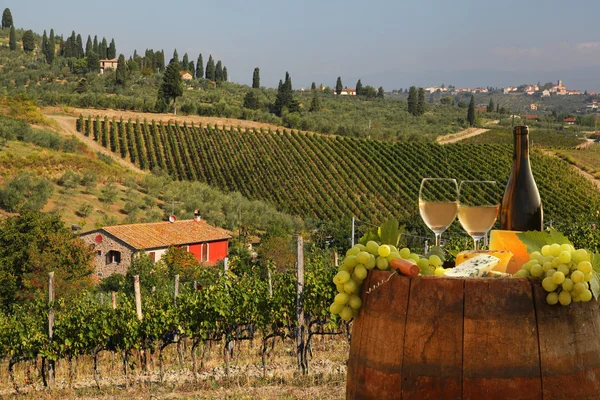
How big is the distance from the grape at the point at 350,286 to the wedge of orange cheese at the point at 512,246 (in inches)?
15.0

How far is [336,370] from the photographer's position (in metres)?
7.59

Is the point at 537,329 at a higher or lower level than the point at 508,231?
lower

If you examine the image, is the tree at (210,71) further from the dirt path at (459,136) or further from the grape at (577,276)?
the grape at (577,276)

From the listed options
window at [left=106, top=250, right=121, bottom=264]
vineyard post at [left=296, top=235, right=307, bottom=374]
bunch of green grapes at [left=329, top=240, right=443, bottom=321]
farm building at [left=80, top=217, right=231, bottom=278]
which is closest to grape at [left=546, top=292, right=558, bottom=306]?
bunch of green grapes at [left=329, top=240, right=443, bottom=321]

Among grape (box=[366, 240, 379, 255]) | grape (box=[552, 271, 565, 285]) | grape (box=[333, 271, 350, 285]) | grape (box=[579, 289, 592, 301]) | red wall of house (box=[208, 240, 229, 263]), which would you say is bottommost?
red wall of house (box=[208, 240, 229, 263])

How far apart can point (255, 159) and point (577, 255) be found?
4339cm

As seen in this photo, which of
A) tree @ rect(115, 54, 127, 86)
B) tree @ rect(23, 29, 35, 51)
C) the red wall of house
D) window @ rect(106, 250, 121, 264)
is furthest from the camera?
tree @ rect(23, 29, 35, 51)

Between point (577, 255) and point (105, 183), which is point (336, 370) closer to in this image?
point (577, 255)

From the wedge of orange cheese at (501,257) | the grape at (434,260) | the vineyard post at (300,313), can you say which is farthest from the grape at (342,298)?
the vineyard post at (300,313)

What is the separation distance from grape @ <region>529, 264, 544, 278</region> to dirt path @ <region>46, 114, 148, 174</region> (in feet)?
137

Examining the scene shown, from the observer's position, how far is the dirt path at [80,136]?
4353 cm

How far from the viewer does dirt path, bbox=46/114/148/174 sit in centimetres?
4353

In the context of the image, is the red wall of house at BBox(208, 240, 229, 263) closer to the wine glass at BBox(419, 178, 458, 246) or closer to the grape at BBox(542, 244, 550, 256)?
the wine glass at BBox(419, 178, 458, 246)

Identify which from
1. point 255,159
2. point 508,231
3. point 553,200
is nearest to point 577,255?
point 508,231
